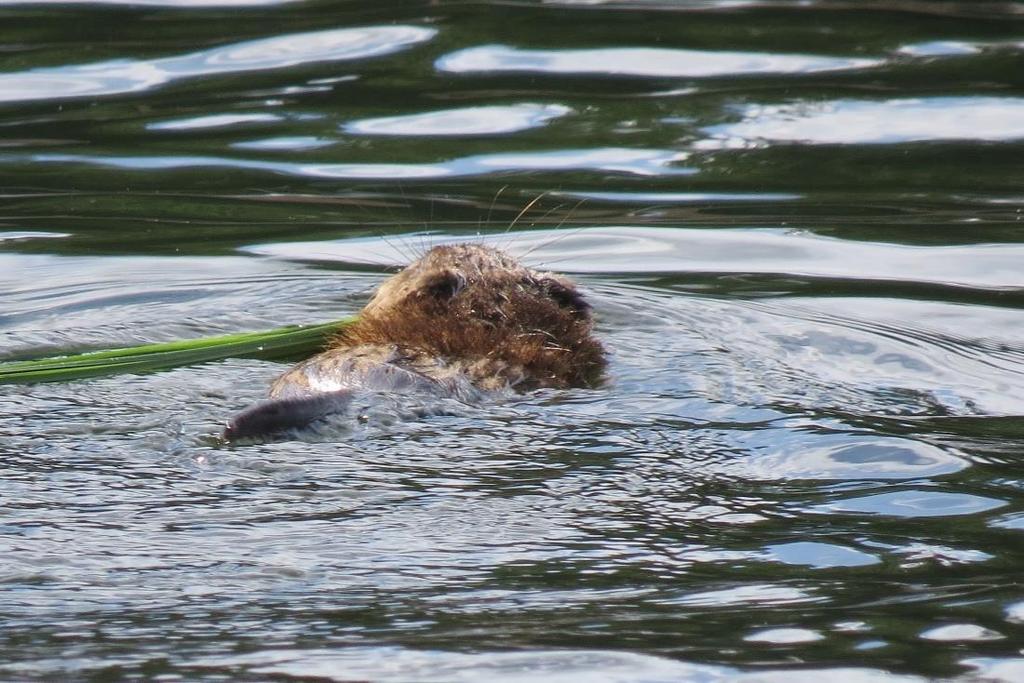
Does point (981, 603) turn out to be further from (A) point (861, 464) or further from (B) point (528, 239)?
(B) point (528, 239)

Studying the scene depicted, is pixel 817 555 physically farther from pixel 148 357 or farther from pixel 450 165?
pixel 450 165

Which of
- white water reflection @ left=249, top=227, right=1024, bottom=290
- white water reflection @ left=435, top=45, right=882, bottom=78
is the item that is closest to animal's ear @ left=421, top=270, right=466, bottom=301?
white water reflection @ left=249, top=227, right=1024, bottom=290

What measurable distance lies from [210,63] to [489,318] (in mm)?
5395

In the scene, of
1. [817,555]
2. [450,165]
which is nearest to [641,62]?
[450,165]

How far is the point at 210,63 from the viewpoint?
36.8ft

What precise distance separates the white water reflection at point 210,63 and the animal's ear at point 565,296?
483 cm

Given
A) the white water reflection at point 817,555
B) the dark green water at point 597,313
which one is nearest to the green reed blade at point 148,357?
the dark green water at point 597,313

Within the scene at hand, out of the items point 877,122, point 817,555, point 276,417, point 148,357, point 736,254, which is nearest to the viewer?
point 817,555

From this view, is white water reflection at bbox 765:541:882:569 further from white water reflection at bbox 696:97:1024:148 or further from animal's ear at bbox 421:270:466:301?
white water reflection at bbox 696:97:1024:148

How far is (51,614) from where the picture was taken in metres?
3.75

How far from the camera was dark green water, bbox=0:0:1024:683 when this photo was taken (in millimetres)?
3795

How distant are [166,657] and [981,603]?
183cm

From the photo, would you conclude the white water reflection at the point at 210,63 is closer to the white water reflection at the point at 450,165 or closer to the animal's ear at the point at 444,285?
the white water reflection at the point at 450,165

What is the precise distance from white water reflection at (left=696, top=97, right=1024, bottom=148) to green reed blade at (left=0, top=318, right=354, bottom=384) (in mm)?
4431
